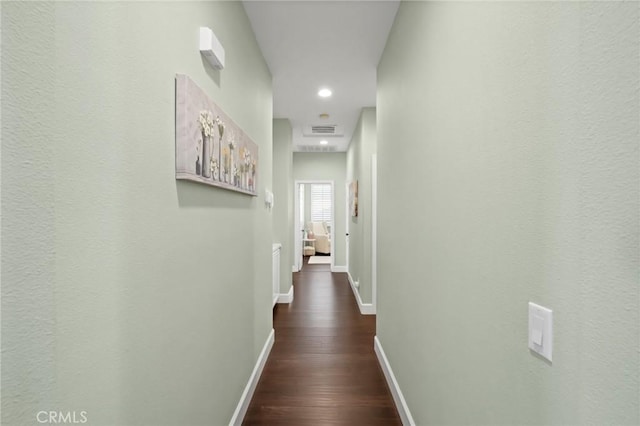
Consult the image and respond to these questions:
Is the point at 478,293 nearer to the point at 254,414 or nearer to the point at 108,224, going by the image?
the point at 108,224

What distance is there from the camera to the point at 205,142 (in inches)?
52.4

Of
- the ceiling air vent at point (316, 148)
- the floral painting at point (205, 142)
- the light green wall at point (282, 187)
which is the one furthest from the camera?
the ceiling air vent at point (316, 148)

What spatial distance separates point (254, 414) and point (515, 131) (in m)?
2.18

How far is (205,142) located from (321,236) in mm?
8416

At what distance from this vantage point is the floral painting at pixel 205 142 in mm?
1138

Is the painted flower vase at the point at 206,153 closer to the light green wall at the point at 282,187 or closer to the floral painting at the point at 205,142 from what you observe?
the floral painting at the point at 205,142

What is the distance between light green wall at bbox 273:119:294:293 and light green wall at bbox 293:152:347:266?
2.21m

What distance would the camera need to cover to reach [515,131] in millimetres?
840

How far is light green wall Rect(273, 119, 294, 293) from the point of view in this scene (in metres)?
4.54

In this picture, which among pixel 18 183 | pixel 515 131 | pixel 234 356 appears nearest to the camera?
pixel 18 183

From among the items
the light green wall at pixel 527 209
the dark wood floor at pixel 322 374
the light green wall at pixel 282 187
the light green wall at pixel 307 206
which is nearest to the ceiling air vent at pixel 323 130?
the light green wall at pixel 282 187

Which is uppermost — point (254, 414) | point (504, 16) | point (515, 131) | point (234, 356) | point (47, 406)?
point (504, 16)

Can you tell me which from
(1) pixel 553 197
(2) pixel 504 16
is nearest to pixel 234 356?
(1) pixel 553 197

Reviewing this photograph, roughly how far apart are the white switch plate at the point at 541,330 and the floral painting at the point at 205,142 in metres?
1.13
